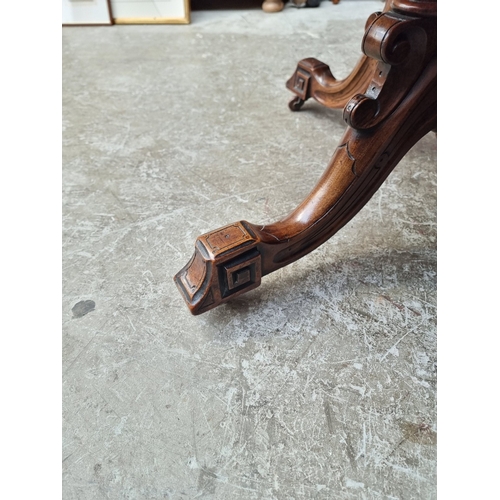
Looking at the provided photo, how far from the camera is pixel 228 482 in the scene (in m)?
0.64

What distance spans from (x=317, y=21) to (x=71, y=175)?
4.96 ft

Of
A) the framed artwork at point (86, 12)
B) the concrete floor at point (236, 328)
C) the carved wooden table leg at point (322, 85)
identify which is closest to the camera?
the concrete floor at point (236, 328)

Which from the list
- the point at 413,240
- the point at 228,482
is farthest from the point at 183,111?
the point at 228,482

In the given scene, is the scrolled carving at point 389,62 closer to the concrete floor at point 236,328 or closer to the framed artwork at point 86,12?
the concrete floor at point 236,328

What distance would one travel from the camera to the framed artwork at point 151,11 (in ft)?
7.12

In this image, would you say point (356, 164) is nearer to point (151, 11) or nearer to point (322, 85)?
point (322, 85)

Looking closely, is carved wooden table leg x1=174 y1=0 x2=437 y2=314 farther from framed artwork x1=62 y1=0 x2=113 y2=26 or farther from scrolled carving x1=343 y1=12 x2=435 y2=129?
framed artwork x1=62 y1=0 x2=113 y2=26

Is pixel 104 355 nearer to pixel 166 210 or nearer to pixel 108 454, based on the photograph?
pixel 108 454

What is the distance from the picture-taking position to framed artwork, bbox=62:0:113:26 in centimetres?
212

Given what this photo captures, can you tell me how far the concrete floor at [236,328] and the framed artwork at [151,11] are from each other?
2.94 feet

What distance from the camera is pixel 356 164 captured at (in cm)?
82

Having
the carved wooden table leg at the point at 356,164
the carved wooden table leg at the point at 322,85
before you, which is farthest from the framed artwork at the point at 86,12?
the carved wooden table leg at the point at 356,164
